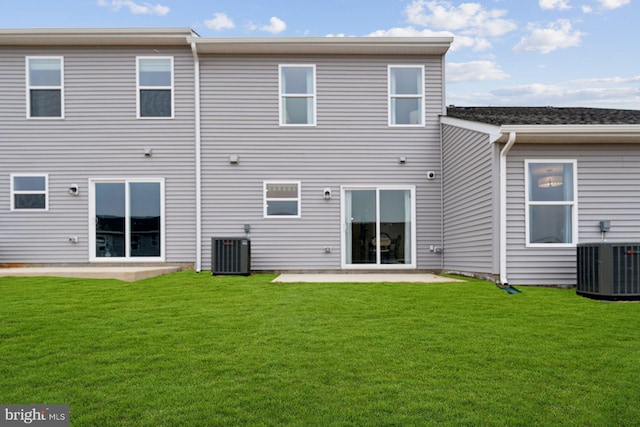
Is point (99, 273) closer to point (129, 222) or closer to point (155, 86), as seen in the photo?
point (129, 222)

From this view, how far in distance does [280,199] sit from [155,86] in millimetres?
3772

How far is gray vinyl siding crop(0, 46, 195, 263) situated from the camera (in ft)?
35.2

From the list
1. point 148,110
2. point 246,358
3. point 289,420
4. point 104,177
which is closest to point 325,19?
point 148,110

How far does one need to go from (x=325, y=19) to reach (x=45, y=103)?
305 inches

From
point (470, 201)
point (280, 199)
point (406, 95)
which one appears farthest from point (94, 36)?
point (470, 201)

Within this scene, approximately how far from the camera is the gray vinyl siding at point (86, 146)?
1073cm

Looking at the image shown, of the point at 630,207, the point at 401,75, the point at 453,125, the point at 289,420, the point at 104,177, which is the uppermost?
the point at 401,75

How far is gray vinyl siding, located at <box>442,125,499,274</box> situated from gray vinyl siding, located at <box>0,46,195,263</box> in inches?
221

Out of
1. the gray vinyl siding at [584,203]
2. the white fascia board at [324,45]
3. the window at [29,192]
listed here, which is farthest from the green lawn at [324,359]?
the white fascia board at [324,45]

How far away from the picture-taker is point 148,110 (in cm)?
1093

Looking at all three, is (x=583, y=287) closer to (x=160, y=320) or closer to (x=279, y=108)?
(x=160, y=320)

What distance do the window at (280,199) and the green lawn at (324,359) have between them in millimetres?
4070

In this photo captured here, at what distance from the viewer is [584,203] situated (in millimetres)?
8250

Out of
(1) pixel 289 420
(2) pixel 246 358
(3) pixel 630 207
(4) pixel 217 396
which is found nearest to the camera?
(1) pixel 289 420
